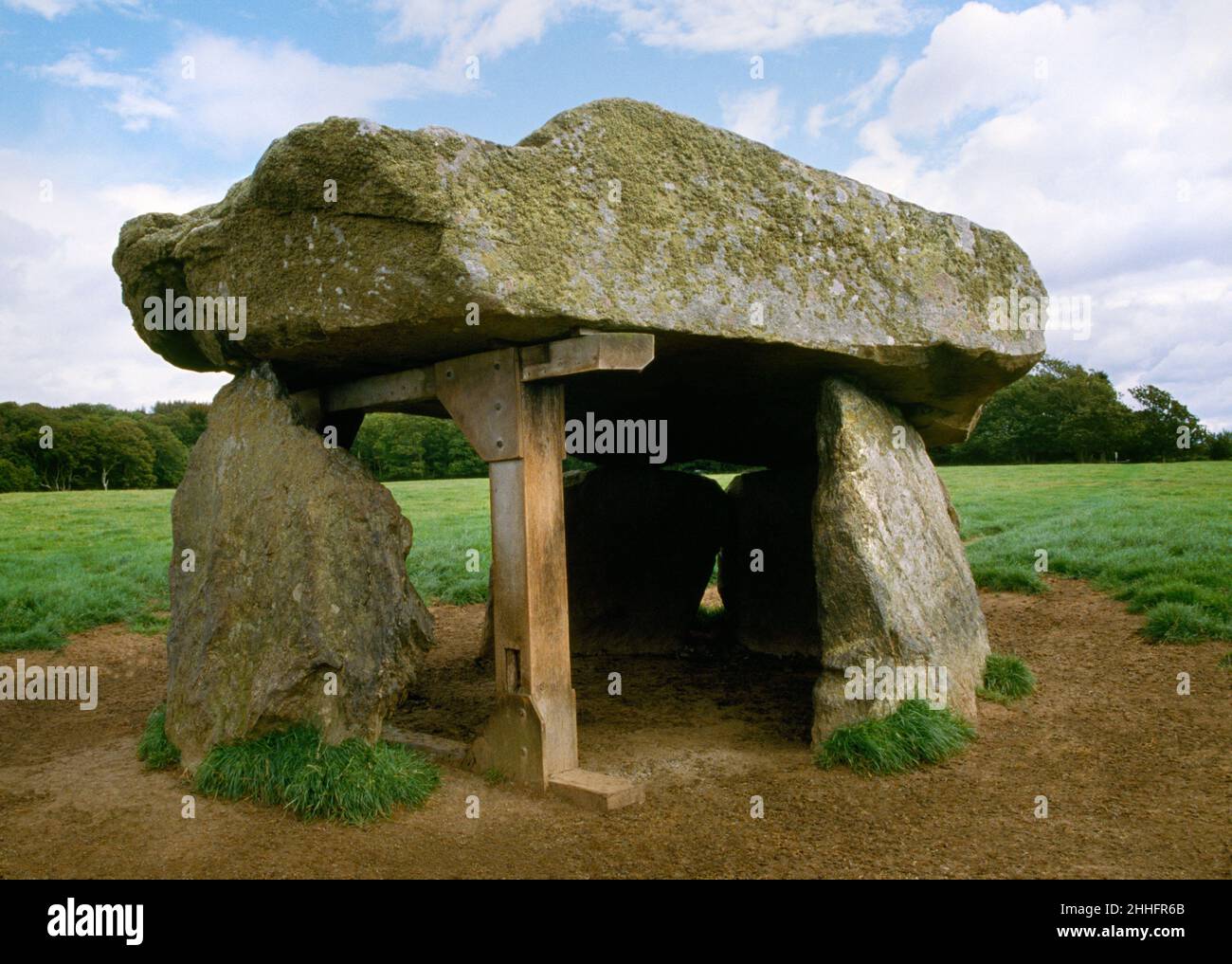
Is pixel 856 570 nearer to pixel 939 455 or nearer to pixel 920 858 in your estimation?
pixel 920 858

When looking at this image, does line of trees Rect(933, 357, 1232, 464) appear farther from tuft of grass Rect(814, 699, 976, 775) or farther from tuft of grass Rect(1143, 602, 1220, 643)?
tuft of grass Rect(814, 699, 976, 775)

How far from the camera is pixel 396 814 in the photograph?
5.59 m

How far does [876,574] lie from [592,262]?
280 centimetres

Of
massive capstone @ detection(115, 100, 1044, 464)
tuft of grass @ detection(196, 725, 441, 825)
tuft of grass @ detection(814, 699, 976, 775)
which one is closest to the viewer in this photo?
massive capstone @ detection(115, 100, 1044, 464)

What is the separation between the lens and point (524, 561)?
604cm

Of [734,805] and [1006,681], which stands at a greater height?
[1006,681]

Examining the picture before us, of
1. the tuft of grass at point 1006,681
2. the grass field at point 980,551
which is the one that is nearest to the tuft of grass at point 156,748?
the grass field at point 980,551

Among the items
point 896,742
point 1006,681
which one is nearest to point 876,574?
point 896,742

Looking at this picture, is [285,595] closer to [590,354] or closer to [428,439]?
[590,354]

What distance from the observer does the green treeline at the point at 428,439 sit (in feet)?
93.8

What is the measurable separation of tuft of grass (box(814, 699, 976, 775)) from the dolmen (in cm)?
13

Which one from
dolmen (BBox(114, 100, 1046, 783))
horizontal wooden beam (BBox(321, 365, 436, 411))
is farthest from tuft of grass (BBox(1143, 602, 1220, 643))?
horizontal wooden beam (BBox(321, 365, 436, 411))

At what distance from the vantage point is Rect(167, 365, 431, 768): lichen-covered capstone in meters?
6.09

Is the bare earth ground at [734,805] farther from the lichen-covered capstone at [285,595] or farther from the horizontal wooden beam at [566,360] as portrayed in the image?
the horizontal wooden beam at [566,360]
